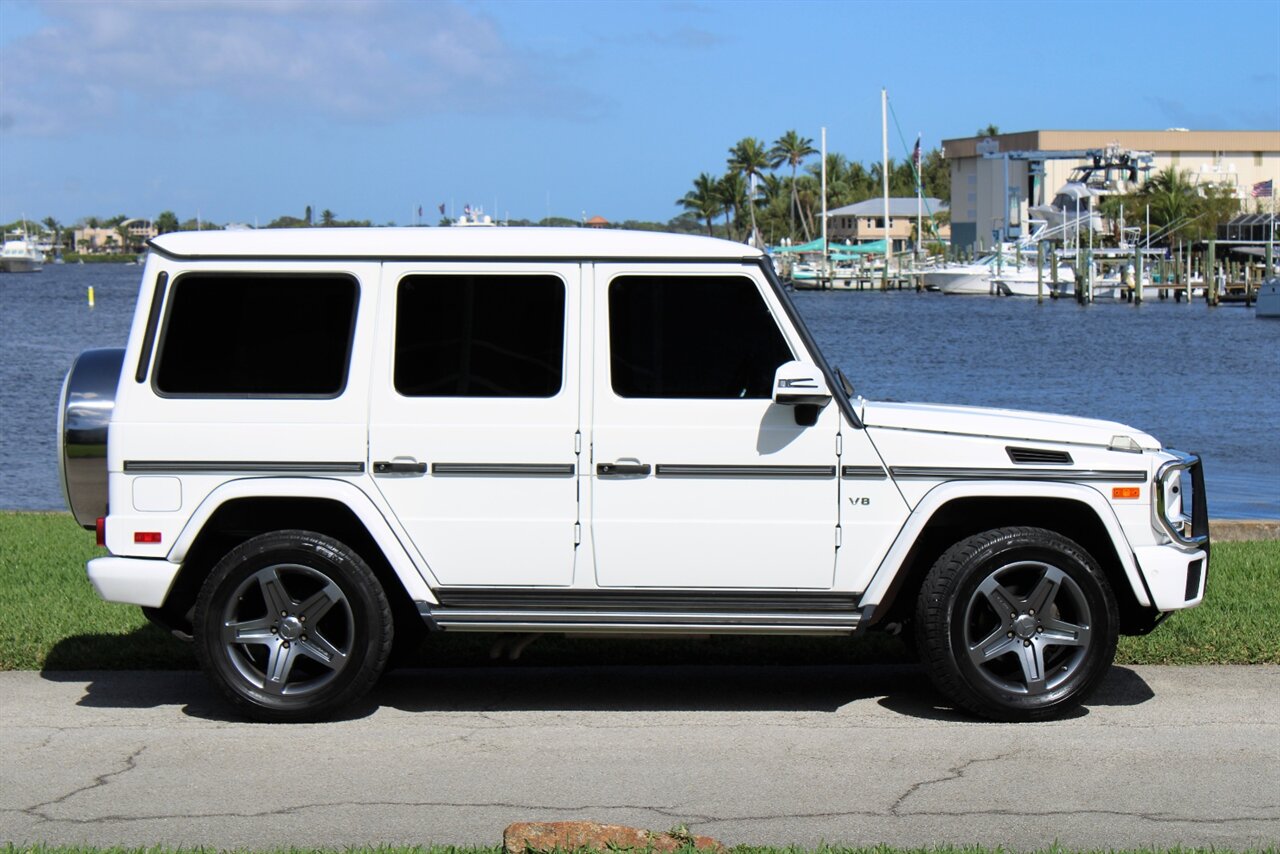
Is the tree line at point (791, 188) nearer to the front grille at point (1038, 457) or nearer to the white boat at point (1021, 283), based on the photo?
the white boat at point (1021, 283)

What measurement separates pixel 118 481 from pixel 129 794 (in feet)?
4.85

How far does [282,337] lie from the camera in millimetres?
7062

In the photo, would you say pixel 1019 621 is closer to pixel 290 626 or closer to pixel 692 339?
pixel 692 339

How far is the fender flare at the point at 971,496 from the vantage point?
6.89 meters

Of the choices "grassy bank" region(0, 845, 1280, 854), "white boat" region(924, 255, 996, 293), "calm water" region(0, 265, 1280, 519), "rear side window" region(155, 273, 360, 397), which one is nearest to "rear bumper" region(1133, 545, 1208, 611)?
"grassy bank" region(0, 845, 1280, 854)

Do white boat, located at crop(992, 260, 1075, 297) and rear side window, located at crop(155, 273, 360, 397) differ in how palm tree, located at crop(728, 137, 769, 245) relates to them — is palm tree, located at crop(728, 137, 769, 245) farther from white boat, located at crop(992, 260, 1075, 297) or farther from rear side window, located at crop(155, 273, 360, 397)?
rear side window, located at crop(155, 273, 360, 397)

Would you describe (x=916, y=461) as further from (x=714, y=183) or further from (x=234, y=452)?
(x=714, y=183)

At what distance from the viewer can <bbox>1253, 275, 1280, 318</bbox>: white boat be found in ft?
244

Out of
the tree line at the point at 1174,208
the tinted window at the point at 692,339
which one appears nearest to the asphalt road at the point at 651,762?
the tinted window at the point at 692,339

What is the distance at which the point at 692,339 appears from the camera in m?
6.95

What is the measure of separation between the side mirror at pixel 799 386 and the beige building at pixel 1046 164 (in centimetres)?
11782

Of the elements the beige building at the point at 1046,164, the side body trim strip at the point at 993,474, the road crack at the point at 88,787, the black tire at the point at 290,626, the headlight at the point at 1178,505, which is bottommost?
the road crack at the point at 88,787

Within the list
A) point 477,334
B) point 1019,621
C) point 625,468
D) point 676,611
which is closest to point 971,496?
point 1019,621

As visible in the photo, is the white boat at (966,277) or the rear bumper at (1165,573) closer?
the rear bumper at (1165,573)
